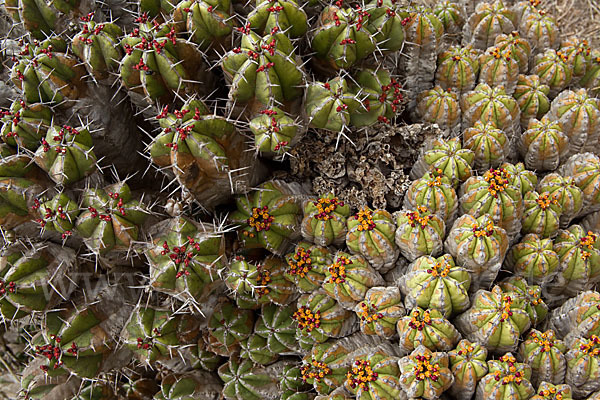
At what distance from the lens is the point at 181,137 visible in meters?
3.32

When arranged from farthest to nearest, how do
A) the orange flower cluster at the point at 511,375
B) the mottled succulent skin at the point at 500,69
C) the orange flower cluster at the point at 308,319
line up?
the mottled succulent skin at the point at 500,69 < the orange flower cluster at the point at 308,319 < the orange flower cluster at the point at 511,375

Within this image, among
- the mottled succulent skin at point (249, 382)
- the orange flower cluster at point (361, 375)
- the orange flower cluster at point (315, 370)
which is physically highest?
the orange flower cluster at point (361, 375)

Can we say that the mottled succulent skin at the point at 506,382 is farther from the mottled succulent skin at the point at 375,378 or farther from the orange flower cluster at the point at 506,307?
the mottled succulent skin at the point at 375,378

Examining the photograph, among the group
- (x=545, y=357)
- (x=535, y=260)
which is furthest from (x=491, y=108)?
(x=545, y=357)

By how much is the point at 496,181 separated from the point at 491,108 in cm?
77

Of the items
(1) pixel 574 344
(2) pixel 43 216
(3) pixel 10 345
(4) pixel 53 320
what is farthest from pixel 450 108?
(3) pixel 10 345

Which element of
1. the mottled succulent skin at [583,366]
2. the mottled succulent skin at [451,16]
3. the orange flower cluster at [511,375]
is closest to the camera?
the orange flower cluster at [511,375]

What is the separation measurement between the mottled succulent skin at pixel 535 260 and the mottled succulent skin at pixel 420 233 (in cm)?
64

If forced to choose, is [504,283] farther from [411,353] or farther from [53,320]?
[53,320]

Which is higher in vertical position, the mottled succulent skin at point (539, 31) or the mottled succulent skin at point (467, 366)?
the mottled succulent skin at point (539, 31)

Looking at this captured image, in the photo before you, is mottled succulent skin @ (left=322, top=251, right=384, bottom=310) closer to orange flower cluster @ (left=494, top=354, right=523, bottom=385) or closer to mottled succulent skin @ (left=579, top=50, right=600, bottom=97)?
orange flower cluster @ (left=494, top=354, right=523, bottom=385)

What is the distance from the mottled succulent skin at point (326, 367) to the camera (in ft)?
12.4

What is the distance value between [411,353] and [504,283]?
3.18 feet

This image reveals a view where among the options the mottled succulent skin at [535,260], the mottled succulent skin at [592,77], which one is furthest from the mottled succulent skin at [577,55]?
the mottled succulent skin at [535,260]
